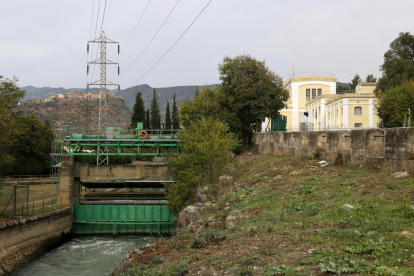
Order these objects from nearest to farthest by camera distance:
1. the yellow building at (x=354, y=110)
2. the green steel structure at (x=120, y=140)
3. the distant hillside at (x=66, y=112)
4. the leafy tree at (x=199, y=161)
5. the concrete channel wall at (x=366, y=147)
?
the concrete channel wall at (x=366, y=147) < the leafy tree at (x=199, y=161) < the green steel structure at (x=120, y=140) < the yellow building at (x=354, y=110) < the distant hillside at (x=66, y=112)

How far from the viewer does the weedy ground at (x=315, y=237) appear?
720 centimetres

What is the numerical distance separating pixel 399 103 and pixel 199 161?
20935 mm

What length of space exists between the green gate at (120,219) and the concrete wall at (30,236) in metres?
2.26

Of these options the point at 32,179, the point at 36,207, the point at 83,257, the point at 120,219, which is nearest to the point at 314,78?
the point at 120,219

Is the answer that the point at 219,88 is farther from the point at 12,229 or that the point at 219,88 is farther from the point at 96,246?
the point at 12,229

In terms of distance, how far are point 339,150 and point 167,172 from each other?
28.3 m

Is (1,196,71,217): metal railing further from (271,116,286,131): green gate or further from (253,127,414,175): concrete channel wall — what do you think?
A: (271,116,286,131): green gate

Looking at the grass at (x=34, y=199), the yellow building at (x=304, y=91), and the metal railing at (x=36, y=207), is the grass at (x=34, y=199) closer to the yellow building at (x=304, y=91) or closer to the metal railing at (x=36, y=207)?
the metal railing at (x=36, y=207)

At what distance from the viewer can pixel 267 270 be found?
24.5ft

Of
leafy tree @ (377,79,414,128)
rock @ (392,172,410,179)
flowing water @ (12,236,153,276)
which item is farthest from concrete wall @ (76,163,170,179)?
rock @ (392,172,410,179)

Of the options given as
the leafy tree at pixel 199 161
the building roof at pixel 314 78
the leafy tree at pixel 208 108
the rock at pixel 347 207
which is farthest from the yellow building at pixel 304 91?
the rock at pixel 347 207

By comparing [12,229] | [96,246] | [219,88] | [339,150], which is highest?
[219,88]

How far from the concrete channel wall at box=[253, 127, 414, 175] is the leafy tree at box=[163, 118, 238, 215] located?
8598 mm

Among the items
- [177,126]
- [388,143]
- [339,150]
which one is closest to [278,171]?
[339,150]
